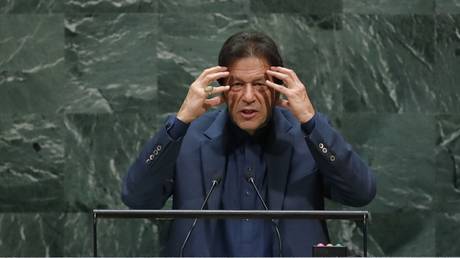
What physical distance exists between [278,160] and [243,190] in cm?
17

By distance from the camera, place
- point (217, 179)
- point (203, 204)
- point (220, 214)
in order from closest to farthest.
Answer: point (220, 214), point (203, 204), point (217, 179)

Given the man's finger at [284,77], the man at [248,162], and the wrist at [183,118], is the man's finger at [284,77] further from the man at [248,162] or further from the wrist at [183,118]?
the wrist at [183,118]

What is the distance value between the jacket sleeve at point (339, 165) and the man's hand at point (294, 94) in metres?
0.04

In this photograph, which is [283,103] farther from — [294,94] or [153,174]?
[153,174]

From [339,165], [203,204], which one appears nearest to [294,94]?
[339,165]

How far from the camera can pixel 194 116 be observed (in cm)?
306

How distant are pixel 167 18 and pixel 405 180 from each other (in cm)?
142

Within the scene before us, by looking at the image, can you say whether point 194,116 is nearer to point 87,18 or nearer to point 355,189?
point 355,189

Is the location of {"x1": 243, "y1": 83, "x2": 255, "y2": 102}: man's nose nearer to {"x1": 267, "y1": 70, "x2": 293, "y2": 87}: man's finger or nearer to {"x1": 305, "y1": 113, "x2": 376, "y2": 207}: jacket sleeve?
{"x1": 267, "y1": 70, "x2": 293, "y2": 87}: man's finger

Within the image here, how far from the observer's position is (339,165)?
299cm

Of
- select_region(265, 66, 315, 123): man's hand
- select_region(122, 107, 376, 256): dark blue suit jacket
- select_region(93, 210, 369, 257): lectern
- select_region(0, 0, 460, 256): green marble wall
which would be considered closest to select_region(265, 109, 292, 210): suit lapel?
select_region(122, 107, 376, 256): dark blue suit jacket

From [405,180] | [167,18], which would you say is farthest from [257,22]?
[405,180]

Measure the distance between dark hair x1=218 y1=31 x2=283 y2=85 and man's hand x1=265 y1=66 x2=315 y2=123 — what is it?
0.27 feet

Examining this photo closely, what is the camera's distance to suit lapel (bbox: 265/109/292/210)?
10.0 feet
